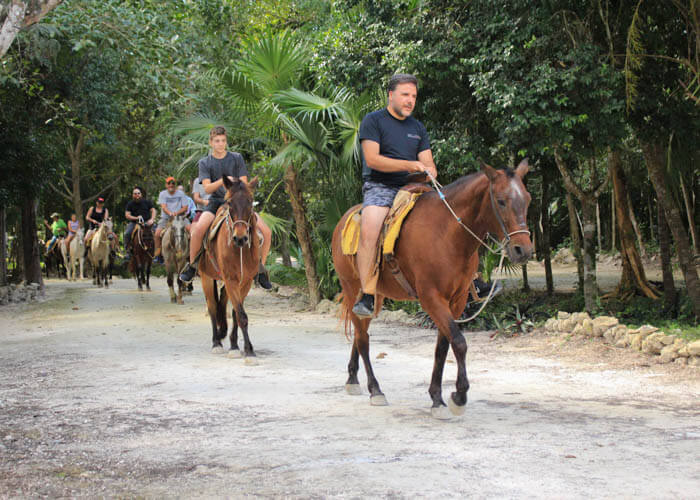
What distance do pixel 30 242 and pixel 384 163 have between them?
1826 cm

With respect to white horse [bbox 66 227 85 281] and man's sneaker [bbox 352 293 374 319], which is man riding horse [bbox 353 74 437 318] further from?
white horse [bbox 66 227 85 281]

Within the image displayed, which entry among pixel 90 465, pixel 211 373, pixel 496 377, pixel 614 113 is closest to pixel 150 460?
pixel 90 465

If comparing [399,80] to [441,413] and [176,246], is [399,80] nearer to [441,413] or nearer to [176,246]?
[441,413]

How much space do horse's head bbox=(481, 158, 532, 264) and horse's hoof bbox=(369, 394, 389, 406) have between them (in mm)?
1874

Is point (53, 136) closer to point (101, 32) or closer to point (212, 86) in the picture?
point (212, 86)

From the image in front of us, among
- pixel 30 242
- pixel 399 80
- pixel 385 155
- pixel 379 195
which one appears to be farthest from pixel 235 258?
pixel 30 242

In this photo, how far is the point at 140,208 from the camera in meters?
21.8

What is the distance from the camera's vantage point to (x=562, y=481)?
4.27 metres

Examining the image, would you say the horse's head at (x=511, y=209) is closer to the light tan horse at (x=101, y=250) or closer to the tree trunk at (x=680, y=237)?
the tree trunk at (x=680, y=237)

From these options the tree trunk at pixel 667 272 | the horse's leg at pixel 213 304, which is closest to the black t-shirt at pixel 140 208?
the horse's leg at pixel 213 304

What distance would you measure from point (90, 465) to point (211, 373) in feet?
12.2

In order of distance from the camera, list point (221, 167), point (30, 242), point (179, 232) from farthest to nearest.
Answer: point (30, 242) < point (179, 232) < point (221, 167)

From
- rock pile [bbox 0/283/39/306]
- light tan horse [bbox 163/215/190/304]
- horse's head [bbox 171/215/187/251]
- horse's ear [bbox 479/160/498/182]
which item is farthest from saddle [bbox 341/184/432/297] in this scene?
rock pile [bbox 0/283/39/306]

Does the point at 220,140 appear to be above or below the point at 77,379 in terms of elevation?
above
